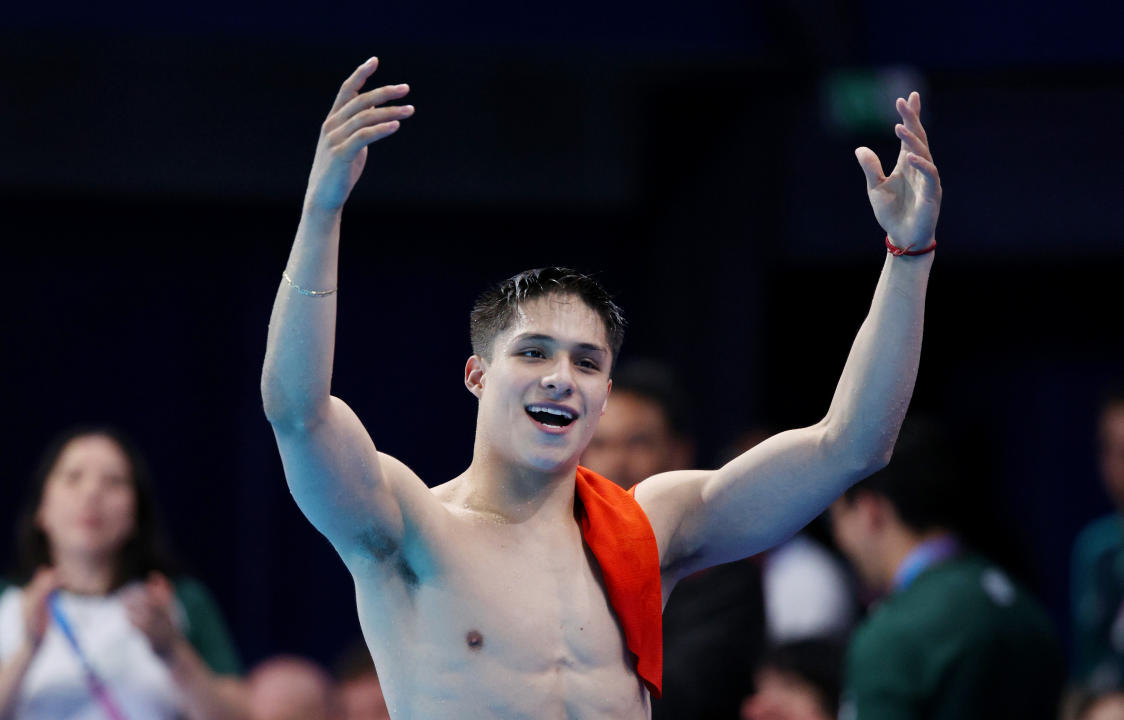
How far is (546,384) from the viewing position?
2.35 metres

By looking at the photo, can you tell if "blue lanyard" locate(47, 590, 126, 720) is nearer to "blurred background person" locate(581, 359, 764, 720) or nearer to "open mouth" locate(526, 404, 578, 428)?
"blurred background person" locate(581, 359, 764, 720)

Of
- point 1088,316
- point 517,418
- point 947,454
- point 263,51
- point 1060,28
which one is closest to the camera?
point 517,418

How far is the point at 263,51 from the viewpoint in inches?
268

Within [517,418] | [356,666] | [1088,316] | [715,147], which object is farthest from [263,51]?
[517,418]

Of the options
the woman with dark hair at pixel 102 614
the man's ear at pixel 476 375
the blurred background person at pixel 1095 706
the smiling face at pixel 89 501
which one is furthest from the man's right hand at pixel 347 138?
the blurred background person at pixel 1095 706

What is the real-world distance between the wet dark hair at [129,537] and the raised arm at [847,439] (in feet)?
6.65

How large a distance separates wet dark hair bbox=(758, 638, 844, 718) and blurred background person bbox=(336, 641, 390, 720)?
1.04 meters

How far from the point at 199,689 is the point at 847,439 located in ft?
7.03

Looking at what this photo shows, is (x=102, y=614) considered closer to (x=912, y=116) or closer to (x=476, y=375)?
(x=476, y=375)

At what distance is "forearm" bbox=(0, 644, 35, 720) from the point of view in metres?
3.77

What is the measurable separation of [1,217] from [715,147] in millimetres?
3151

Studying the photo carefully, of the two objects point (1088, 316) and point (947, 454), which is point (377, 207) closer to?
point (1088, 316)

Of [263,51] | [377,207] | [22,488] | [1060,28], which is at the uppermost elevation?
[263,51]

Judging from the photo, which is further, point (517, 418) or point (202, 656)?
point (202, 656)
